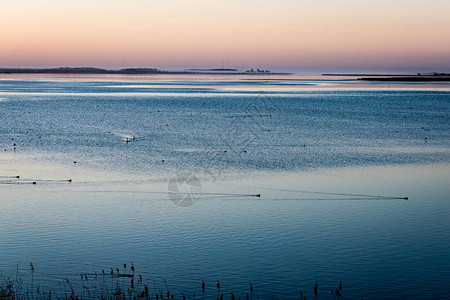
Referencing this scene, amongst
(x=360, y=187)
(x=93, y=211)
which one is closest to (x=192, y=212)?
(x=93, y=211)

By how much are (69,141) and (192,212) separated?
775 inches

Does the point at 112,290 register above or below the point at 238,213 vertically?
below

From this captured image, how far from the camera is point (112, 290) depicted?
1170 centimetres

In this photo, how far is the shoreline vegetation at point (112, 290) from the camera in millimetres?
11359

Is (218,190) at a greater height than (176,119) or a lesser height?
lesser

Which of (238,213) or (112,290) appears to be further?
(238,213)

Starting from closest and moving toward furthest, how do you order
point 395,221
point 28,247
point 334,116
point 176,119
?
point 28,247 < point 395,221 < point 176,119 < point 334,116

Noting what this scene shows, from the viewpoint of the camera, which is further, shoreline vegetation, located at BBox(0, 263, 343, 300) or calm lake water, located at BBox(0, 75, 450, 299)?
Result: calm lake water, located at BBox(0, 75, 450, 299)

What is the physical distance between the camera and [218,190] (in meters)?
21.4

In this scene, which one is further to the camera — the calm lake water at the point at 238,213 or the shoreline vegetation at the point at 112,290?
the calm lake water at the point at 238,213

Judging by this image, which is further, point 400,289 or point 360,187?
point 360,187

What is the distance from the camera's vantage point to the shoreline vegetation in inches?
447

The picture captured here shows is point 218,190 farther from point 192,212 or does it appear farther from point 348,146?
point 348,146

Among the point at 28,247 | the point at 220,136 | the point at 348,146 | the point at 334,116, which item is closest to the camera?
the point at 28,247
